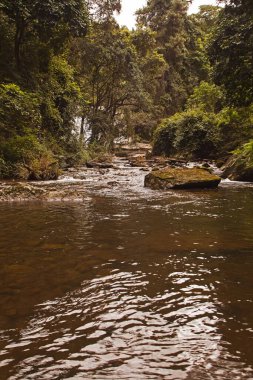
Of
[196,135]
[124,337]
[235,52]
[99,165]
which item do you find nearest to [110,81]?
[196,135]

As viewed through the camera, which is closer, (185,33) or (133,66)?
(133,66)

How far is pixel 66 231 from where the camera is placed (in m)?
4.96

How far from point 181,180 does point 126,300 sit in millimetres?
8138

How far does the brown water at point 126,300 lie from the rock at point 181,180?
5086 mm

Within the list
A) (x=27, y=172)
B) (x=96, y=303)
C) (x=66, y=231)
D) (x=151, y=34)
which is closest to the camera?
(x=96, y=303)

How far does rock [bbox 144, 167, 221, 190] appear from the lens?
10500 millimetres

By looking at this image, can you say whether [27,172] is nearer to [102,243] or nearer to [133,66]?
[102,243]

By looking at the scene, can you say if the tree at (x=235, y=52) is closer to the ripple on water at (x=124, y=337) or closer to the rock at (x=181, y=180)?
the rock at (x=181, y=180)

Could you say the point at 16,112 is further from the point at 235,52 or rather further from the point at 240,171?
the point at 240,171

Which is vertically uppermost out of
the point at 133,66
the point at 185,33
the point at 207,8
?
the point at 207,8

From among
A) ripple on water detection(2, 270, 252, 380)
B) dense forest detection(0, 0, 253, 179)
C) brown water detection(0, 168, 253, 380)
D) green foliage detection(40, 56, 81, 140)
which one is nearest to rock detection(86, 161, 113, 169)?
dense forest detection(0, 0, 253, 179)

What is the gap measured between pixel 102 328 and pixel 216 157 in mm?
20378

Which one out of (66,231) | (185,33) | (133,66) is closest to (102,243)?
(66,231)

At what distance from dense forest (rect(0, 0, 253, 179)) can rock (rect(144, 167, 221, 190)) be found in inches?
83.1
